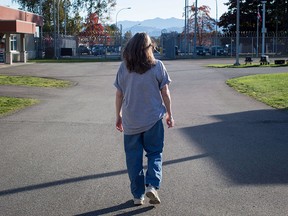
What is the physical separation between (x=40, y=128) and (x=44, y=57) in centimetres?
4538

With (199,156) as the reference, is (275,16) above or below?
above

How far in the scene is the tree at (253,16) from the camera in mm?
75812

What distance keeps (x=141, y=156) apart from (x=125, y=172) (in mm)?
1448

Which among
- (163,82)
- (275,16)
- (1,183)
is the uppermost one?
(275,16)

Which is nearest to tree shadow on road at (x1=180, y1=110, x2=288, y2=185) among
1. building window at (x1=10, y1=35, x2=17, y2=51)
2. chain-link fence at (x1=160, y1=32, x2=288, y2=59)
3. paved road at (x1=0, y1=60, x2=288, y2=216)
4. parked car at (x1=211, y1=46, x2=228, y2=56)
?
paved road at (x1=0, y1=60, x2=288, y2=216)

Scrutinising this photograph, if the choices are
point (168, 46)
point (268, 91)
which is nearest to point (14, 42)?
point (168, 46)

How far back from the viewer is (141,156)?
5516 mm

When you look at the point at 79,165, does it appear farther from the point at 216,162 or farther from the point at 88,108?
the point at 88,108

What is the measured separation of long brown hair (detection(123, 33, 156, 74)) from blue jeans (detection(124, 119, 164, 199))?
62 centimetres

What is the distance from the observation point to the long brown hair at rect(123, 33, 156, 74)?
5.32 m

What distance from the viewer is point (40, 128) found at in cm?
1073

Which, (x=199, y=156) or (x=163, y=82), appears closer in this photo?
(x=163, y=82)

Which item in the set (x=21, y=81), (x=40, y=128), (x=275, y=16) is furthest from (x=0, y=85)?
(x=275, y=16)

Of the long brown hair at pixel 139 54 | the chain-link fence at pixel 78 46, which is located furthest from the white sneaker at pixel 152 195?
the chain-link fence at pixel 78 46
